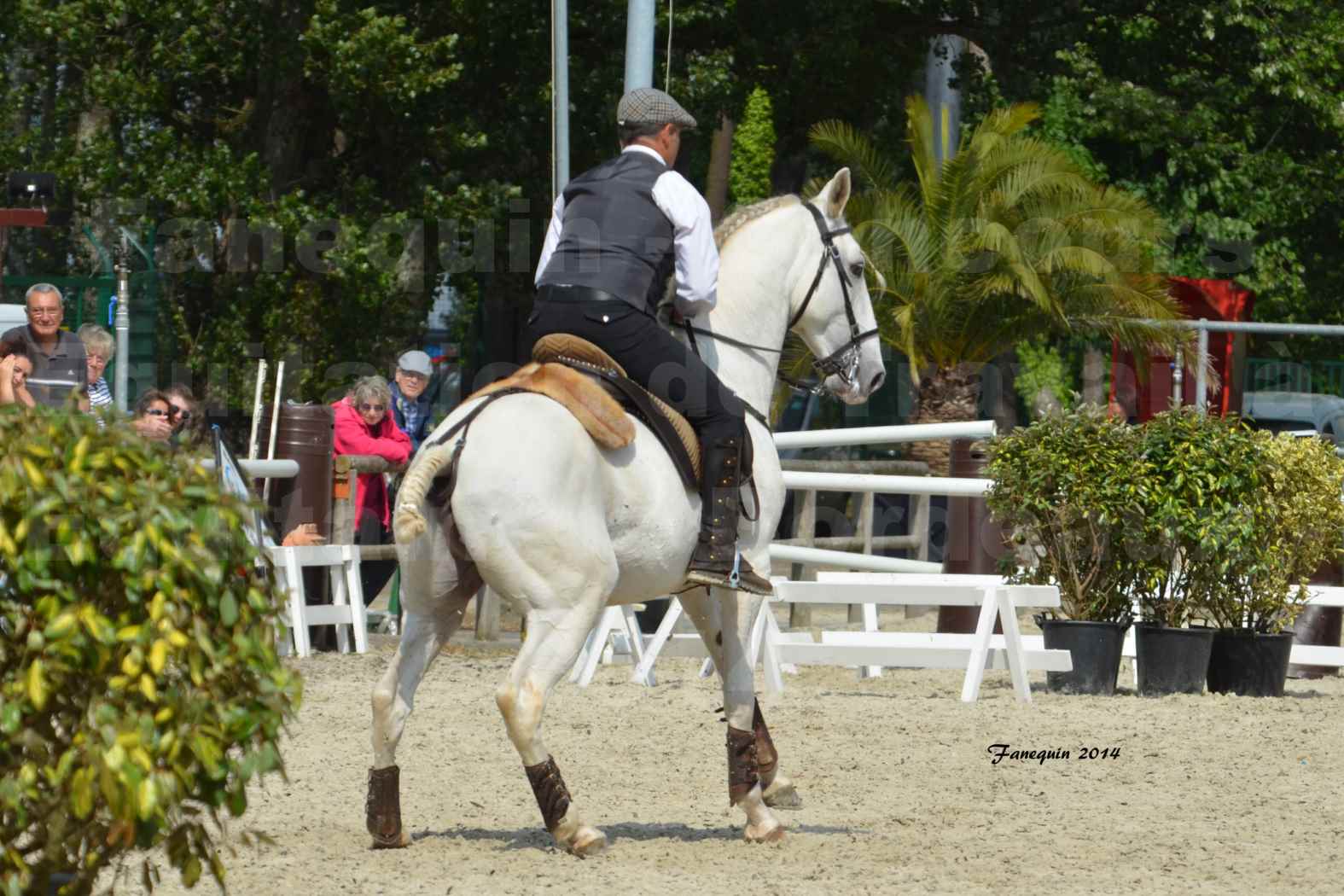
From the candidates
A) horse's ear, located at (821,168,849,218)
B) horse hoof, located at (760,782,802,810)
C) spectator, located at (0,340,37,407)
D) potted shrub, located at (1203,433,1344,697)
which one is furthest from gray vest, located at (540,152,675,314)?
potted shrub, located at (1203,433,1344,697)

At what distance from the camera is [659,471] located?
641 centimetres

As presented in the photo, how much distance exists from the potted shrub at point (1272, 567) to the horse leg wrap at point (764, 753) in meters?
4.15

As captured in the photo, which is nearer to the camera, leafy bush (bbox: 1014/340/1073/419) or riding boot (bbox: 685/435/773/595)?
riding boot (bbox: 685/435/773/595)

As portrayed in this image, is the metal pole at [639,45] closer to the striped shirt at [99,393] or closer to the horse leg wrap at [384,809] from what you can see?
the striped shirt at [99,393]

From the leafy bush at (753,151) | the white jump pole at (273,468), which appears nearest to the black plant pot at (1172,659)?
the white jump pole at (273,468)

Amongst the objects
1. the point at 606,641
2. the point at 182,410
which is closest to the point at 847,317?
the point at 606,641

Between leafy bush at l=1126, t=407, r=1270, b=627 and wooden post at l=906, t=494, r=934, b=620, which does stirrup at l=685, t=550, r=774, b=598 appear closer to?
leafy bush at l=1126, t=407, r=1270, b=627

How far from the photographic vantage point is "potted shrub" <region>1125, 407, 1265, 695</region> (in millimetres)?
10227

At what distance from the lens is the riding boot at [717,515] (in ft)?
21.5

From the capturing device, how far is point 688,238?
6602 mm

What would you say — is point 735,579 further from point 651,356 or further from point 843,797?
point 843,797

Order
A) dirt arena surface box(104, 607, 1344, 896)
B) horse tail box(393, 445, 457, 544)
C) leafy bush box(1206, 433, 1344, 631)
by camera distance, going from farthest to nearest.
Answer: leafy bush box(1206, 433, 1344, 631) → horse tail box(393, 445, 457, 544) → dirt arena surface box(104, 607, 1344, 896)

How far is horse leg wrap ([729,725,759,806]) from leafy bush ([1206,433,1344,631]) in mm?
4584

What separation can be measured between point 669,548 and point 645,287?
87cm
